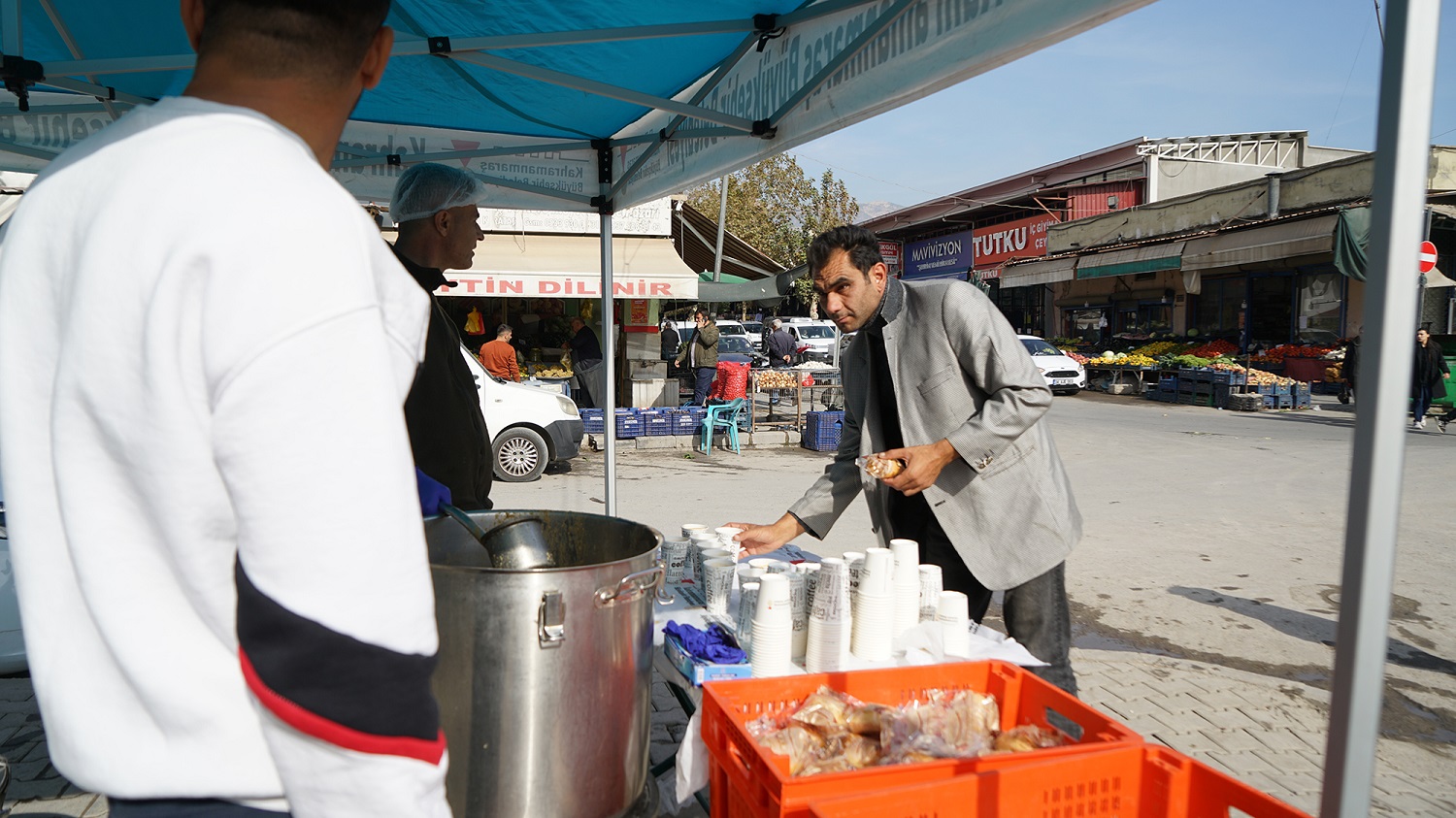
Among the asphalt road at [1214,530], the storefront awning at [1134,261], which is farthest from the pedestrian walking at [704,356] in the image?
the storefront awning at [1134,261]

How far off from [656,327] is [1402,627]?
12.9 m

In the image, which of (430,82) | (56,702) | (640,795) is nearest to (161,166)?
(56,702)

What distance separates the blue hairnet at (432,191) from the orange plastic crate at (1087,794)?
238 cm

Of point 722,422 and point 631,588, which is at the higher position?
point 631,588

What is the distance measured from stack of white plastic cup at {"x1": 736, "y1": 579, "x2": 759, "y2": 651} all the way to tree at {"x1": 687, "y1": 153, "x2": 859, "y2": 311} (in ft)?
121

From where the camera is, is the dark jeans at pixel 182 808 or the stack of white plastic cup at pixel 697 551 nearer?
the dark jeans at pixel 182 808

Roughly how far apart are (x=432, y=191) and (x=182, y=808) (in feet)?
8.17

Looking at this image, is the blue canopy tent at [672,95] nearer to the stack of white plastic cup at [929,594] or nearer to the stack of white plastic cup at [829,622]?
the stack of white plastic cup at [829,622]

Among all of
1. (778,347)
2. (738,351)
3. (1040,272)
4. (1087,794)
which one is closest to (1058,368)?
(1040,272)

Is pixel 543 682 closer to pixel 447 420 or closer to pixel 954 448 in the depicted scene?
pixel 447 420

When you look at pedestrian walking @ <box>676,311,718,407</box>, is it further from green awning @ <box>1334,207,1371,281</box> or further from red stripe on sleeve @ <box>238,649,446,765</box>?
red stripe on sleeve @ <box>238,649,446,765</box>

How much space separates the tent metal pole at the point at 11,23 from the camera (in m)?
3.53

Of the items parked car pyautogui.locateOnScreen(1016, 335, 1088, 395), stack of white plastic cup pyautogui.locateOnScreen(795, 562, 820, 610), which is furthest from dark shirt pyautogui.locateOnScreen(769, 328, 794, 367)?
stack of white plastic cup pyautogui.locateOnScreen(795, 562, 820, 610)

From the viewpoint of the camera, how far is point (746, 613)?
2535 millimetres
